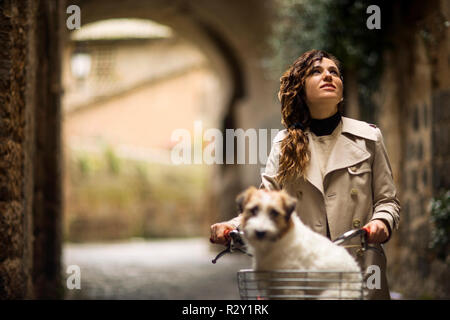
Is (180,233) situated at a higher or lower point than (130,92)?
lower

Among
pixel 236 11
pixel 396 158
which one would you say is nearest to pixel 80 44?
pixel 236 11

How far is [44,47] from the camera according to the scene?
19.4ft

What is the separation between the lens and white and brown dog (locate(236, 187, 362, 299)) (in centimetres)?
191

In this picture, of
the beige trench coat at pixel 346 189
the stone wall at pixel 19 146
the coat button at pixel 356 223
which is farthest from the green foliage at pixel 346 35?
the coat button at pixel 356 223

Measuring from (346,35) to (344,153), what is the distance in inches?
200

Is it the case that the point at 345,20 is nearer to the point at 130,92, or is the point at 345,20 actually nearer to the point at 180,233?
the point at 180,233

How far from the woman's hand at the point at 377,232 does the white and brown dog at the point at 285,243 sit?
8.5 inches

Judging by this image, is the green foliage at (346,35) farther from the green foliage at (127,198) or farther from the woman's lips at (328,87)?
the green foliage at (127,198)

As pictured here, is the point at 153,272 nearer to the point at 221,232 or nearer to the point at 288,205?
the point at 221,232

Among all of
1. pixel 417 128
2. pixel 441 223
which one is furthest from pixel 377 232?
pixel 417 128

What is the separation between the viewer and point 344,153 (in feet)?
7.96

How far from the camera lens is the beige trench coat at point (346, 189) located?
2404mm
